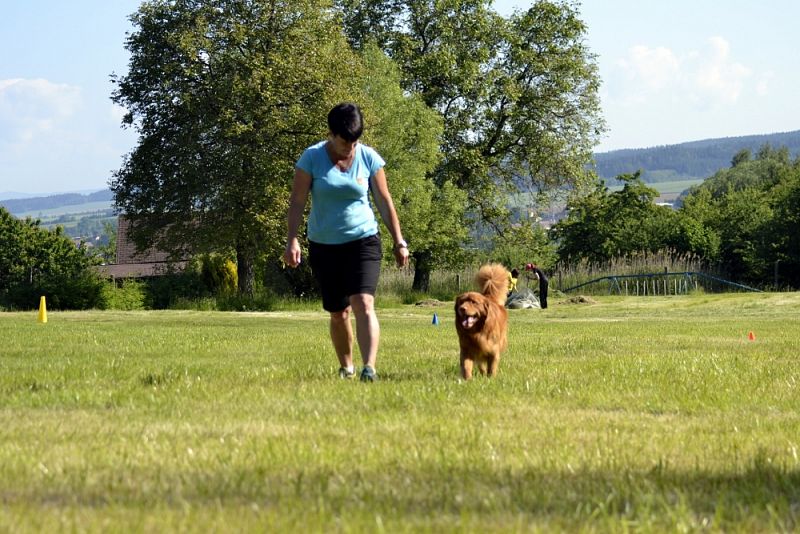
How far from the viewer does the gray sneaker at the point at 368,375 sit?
8.59 meters

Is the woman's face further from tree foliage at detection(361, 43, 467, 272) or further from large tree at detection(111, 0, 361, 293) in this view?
tree foliage at detection(361, 43, 467, 272)

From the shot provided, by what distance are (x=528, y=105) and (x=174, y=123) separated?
18483 millimetres

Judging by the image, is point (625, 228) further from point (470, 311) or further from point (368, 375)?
point (368, 375)

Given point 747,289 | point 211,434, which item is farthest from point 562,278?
point 211,434

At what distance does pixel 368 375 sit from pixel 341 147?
1.83m

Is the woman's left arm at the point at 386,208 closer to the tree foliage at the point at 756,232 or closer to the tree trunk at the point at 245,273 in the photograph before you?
the tree trunk at the point at 245,273

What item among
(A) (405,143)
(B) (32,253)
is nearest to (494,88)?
(A) (405,143)

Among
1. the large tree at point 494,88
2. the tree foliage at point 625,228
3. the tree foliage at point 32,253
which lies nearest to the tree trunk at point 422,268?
the large tree at point 494,88

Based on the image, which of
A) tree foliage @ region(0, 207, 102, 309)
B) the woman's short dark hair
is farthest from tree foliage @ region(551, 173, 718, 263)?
the woman's short dark hair

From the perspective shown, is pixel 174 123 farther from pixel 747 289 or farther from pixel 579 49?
pixel 747 289

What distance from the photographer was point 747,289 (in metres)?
48.0

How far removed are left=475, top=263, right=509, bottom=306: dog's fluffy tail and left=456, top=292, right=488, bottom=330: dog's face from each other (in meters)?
0.69

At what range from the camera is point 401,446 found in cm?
524

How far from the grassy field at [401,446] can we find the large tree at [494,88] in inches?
1542
